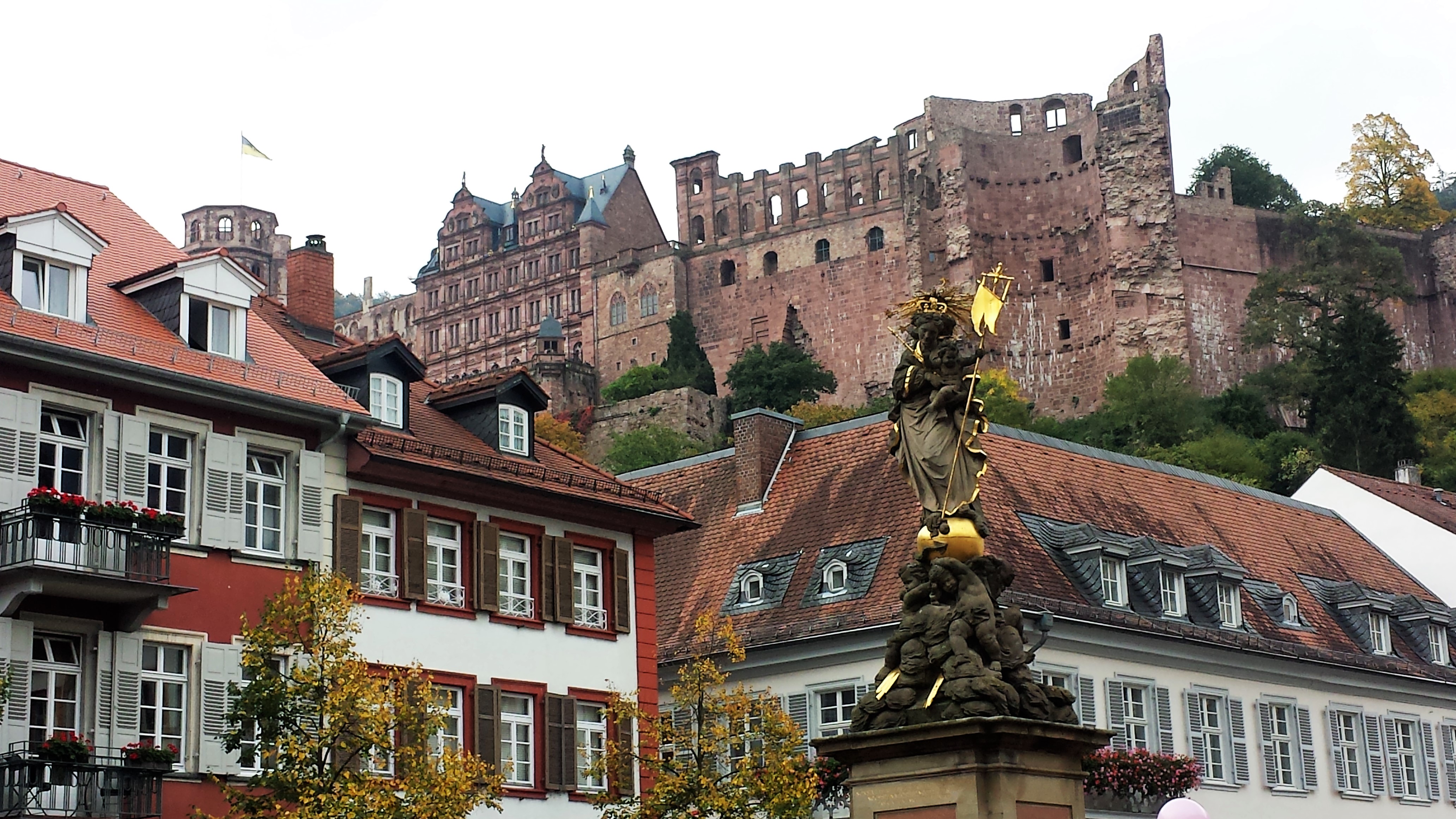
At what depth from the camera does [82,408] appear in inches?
957

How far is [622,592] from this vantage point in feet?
101

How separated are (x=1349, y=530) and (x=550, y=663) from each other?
2371 centimetres

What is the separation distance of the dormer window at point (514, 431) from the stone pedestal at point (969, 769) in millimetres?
16751

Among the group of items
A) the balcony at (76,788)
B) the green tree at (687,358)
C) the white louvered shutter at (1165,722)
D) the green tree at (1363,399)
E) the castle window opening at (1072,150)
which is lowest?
the balcony at (76,788)

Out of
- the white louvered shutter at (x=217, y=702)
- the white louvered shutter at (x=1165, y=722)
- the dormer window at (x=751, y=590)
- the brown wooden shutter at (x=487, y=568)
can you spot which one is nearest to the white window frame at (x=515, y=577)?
the brown wooden shutter at (x=487, y=568)

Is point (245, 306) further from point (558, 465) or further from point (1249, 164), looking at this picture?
point (1249, 164)

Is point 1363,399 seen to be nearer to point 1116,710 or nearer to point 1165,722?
point 1165,722

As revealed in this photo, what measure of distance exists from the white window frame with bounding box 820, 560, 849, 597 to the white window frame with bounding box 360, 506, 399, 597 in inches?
361

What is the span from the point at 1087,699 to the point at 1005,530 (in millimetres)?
3147

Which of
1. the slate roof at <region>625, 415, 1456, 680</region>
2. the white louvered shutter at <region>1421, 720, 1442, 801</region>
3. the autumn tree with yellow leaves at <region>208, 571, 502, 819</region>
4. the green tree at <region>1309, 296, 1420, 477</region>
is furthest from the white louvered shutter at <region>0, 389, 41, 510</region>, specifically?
the green tree at <region>1309, 296, 1420, 477</region>

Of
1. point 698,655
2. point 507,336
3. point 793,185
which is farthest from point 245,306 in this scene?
point 507,336

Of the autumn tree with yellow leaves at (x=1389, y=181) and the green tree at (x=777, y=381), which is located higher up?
the autumn tree with yellow leaves at (x=1389, y=181)

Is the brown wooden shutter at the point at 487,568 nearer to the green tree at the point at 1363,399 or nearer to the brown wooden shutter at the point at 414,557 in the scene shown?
the brown wooden shutter at the point at 414,557

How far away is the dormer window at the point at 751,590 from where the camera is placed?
36.2 metres
